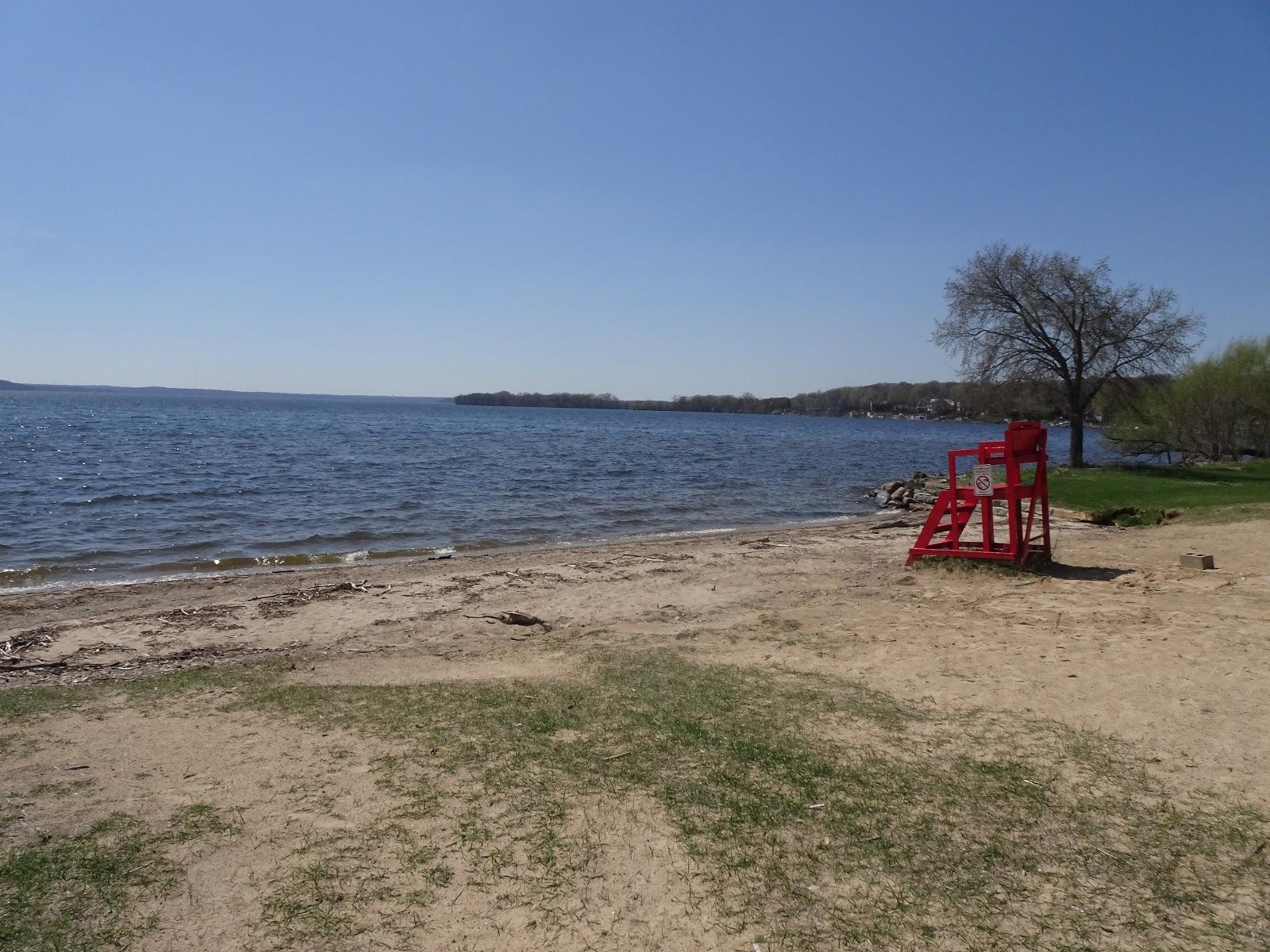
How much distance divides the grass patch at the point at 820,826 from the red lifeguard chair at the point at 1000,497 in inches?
287

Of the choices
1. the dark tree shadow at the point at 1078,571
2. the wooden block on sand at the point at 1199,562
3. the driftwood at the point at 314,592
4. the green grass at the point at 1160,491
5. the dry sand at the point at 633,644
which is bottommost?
the driftwood at the point at 314,592

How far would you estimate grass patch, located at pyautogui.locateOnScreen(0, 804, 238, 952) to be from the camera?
3.75m

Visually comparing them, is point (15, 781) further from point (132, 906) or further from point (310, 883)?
point (310, 883)

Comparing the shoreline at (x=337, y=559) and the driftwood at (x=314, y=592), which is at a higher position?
the driftwood at (x=314, y=592)

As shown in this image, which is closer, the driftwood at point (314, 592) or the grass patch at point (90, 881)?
the grass patch at point (90, 881)

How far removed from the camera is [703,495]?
3083cm

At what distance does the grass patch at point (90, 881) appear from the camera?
375cm

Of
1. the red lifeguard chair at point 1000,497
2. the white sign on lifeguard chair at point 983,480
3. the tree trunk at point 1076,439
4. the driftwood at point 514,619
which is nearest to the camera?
the driftwood at point 514,619

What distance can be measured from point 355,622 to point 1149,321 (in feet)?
106

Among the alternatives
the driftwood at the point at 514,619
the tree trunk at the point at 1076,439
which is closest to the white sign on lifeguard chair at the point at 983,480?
the driftwood at the point at 514,619

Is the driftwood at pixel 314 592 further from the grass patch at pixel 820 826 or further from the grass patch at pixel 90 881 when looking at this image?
the grass patch at pixel 90 881

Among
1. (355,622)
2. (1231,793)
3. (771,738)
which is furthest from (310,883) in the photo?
(355,622)

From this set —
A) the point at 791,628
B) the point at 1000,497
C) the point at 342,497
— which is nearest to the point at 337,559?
the point at 342,497

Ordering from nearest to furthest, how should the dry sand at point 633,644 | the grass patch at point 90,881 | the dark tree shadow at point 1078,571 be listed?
the grass patch at point 90,881
the dry sand at point 633,644
the dark tree shadow at point 1078,571
